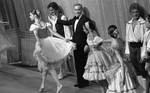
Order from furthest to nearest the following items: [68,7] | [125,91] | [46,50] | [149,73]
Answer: [68,7] < [46,50] < [149,73] < [125,91]

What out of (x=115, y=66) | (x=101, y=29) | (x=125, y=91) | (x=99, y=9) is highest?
(x=99, y=9)

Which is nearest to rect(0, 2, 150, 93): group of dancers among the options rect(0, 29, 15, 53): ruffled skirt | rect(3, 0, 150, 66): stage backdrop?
rect(3, 0, 150, 66): stage backdrop

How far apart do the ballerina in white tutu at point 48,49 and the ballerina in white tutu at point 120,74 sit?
1.37m

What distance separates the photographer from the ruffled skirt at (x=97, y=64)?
4.59 meters

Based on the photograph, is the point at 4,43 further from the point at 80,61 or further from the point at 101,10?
the point at 101,10

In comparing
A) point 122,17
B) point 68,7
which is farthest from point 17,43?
point 122,17

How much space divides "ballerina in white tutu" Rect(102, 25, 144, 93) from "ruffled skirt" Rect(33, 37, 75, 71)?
1.39 m

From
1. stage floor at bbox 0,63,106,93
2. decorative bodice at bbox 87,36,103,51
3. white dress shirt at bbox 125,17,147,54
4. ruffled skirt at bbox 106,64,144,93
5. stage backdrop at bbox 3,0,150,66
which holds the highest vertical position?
stage backdrop at bbox 3,0,150,66

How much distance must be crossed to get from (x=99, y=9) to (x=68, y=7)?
86 centimetres

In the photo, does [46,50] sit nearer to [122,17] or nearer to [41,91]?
[41,91]

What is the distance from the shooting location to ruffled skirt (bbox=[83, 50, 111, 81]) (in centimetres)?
459

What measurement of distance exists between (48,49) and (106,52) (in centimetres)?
118

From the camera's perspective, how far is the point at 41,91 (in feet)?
18.2

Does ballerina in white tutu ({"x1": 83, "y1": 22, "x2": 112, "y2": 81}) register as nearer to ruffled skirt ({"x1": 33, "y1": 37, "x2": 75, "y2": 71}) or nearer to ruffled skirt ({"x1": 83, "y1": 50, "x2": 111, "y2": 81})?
ruffled skirt ({"x1": 83, "y1": 50, "x2": 111, "y2": 81})
